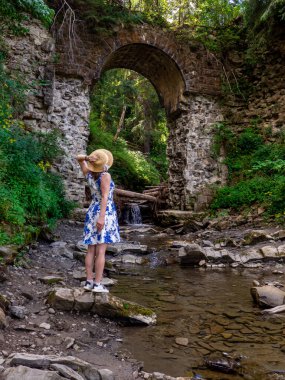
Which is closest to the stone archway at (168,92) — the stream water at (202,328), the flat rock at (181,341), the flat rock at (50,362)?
the stream water at (202,328)

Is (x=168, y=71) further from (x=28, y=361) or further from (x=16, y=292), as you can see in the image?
(x=28, y=361)

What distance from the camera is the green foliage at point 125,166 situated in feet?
56.8

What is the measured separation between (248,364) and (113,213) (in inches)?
80.0

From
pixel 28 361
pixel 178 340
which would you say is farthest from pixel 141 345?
pixel 28 361

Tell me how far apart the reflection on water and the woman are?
0.73 m

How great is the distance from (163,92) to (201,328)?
11.8 meters

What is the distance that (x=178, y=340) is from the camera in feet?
10.3

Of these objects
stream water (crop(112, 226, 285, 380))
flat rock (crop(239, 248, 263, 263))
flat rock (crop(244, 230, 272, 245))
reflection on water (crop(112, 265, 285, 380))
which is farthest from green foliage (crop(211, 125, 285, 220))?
reflection on water (crop(112, 265, 285, 380))

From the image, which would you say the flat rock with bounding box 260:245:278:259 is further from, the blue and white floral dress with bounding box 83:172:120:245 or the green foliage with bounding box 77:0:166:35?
the green foliage with bounding box 77:0:166:35

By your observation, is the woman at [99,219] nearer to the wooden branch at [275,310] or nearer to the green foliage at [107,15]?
the wooden branch at [275,310]

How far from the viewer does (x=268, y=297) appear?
13.4ft

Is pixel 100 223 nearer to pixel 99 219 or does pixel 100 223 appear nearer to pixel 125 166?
pixel 99 219

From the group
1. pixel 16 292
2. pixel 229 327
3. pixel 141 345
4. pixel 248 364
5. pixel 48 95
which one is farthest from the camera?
pixel 48 95

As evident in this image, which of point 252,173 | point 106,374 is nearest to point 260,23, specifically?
point 252,173
